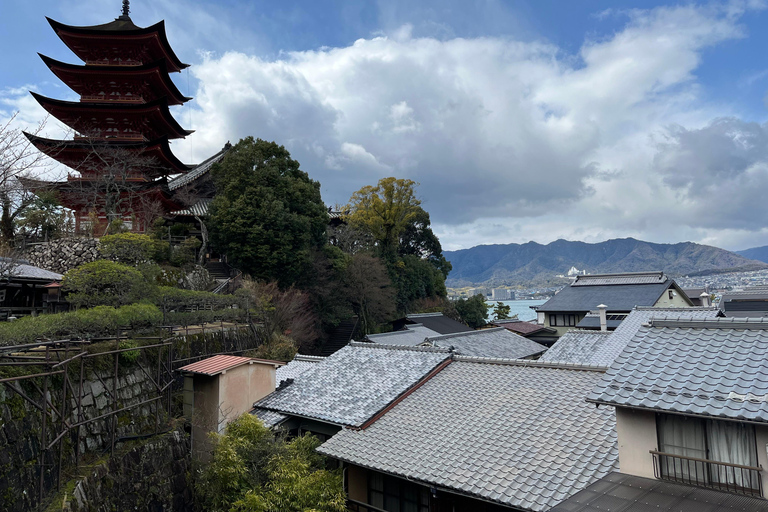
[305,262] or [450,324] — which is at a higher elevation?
[305,262]

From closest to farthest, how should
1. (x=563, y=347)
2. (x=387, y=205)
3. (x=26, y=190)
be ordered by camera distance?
(x=26, y=190)
(x=563, y=347)
(x=387, y=205)

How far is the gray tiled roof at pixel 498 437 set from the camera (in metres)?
6.89

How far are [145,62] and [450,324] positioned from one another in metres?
28.4

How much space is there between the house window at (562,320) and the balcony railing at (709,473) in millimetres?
35059

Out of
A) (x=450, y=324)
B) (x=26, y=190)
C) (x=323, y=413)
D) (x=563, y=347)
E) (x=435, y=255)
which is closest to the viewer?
(x=26, y=190)

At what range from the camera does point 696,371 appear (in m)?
6.11

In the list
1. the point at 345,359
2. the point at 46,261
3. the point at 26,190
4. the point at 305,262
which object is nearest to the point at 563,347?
the point at 345,359

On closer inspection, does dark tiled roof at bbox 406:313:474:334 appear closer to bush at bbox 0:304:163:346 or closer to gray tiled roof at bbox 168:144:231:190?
gray tiled roof at bbox 168:144:231:190

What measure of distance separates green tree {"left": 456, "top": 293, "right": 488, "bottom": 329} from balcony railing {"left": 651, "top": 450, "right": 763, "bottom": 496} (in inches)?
1552

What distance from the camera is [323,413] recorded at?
1076cm

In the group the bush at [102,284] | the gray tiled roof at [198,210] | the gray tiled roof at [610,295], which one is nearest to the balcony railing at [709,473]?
the bush at [102,284]

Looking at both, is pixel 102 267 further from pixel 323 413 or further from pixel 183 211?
pixel 183 211

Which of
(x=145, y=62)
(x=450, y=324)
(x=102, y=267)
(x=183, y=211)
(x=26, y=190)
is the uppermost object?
(x=145, y=62)

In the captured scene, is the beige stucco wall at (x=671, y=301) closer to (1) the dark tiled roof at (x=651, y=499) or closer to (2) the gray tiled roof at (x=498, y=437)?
(2) the gray tiled roof at (x=498, y=437)
